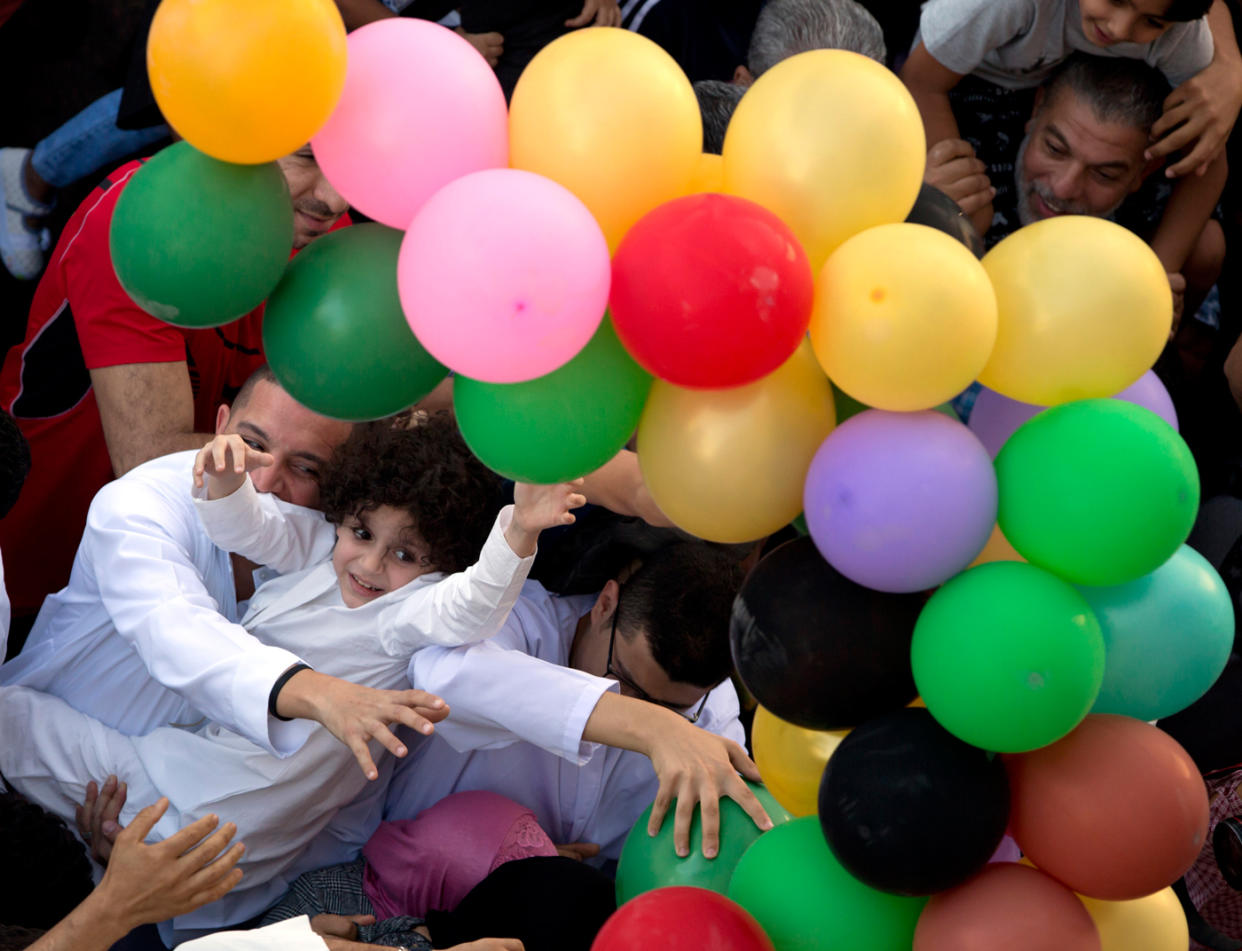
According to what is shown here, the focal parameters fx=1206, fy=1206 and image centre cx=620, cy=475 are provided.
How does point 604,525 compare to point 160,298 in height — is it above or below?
below

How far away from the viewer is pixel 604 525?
2.28 metres

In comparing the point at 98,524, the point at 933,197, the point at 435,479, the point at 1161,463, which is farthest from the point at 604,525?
the point at 1161,463

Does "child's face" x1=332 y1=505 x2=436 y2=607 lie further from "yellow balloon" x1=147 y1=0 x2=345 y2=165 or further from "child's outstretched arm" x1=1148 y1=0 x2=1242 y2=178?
"child's outstretched arm" x1=1148 y1=0 x2=1242 y2=178

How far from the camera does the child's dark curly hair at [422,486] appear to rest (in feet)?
6.36

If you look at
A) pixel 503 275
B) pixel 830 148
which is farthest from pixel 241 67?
pixel 830 148

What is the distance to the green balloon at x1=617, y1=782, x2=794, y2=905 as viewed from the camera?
1504mm

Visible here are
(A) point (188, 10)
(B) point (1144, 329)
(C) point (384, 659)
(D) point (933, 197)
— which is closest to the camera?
(A) point (188, 10)

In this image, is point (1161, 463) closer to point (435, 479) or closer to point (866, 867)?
point (866, 867)

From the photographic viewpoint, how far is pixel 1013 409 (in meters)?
1.24

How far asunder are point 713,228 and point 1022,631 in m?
0.44

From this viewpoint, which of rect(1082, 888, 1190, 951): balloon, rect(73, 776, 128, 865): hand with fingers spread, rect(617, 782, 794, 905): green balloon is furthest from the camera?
rect(73, 776, 128, 865): hand with fingers spread

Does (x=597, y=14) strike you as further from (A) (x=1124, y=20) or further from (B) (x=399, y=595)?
(B) (x=399, y=595)

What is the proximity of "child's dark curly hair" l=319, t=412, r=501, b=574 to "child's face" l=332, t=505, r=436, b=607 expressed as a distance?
0.02m

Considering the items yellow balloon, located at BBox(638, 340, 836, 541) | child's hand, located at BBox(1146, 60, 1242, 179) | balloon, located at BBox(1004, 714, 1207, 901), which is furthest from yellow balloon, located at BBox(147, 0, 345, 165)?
child's hand, located at BBox(1146, 60, 1242, 179)
